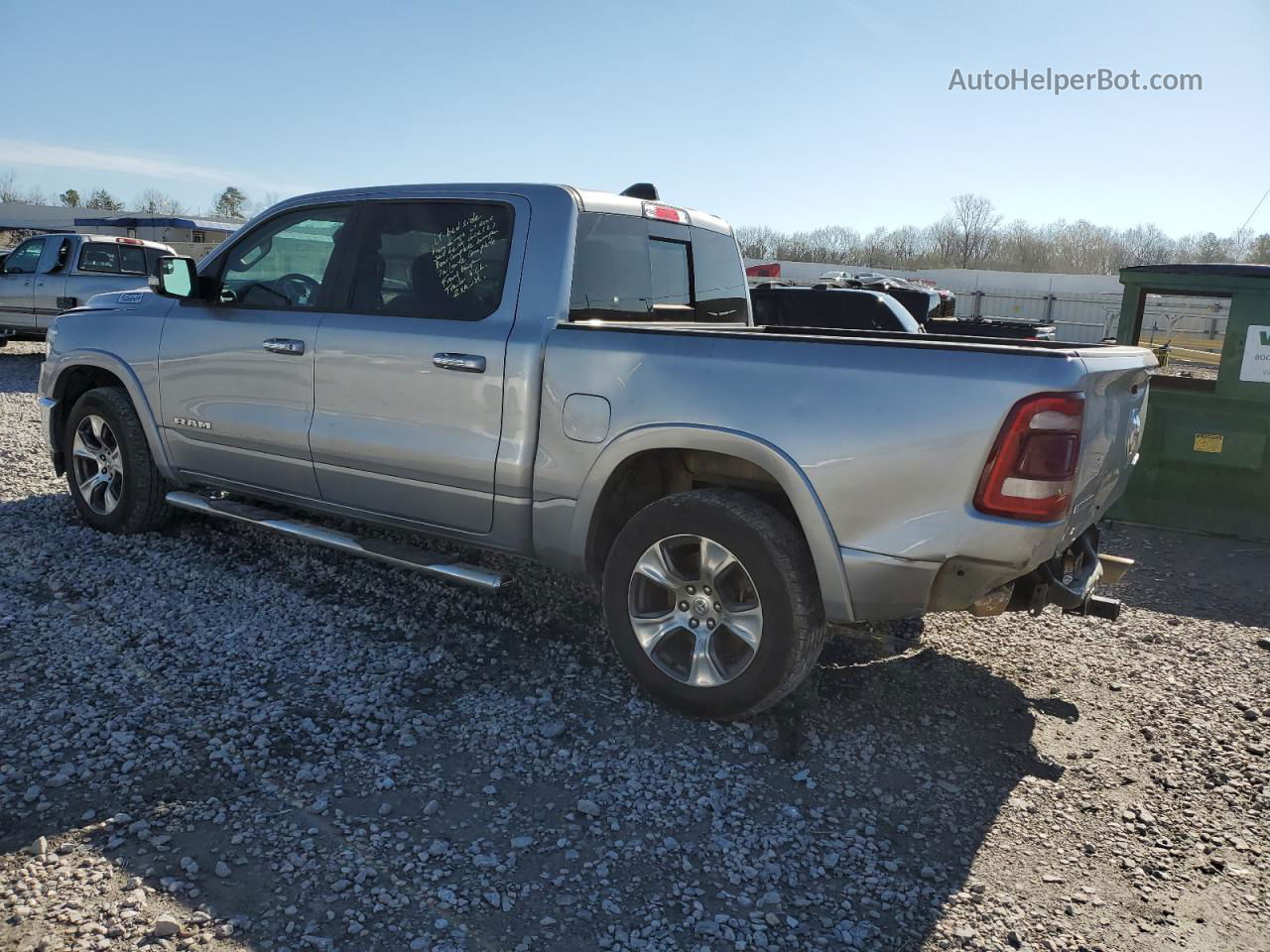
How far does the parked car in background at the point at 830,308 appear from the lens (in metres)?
10.9

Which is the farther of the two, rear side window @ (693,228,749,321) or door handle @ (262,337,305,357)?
rear side window @ (693,228,749,321)

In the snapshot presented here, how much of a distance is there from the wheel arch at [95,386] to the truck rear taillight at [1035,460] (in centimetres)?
443

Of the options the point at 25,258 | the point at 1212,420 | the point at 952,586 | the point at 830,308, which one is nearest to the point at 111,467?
the point at 952,586

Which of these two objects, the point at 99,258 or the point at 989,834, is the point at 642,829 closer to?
the point at 989,834

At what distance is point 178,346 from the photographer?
521 cm

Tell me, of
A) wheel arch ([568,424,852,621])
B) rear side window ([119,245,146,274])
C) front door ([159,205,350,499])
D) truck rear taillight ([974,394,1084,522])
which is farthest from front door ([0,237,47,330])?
truck rear taillight ([974,394,1084,522])

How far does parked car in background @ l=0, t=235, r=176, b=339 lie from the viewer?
547 inches

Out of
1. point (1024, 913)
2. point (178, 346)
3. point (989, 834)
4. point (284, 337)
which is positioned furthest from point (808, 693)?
point (178, 346)

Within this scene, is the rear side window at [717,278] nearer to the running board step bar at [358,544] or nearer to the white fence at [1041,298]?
the running board step bar at [358,544]

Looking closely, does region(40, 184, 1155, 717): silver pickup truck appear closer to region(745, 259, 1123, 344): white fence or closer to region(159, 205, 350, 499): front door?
region(159, 205, 350, 499): front door

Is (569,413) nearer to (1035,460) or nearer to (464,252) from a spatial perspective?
(464,252)

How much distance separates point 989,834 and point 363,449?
301 cm

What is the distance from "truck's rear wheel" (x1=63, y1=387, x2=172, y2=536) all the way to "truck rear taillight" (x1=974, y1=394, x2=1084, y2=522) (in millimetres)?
4593

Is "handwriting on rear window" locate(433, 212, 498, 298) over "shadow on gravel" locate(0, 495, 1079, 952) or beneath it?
over
